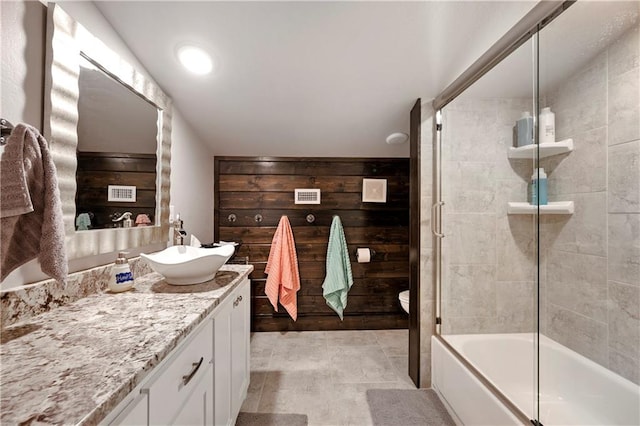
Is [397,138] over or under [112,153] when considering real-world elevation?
over

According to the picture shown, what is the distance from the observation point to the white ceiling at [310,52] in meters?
1.22

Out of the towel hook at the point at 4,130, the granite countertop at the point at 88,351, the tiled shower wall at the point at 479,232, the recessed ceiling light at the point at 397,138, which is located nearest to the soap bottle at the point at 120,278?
the granite countertop at the point at 88,351

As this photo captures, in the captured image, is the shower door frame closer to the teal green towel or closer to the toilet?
the toilet

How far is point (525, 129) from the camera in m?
1.54

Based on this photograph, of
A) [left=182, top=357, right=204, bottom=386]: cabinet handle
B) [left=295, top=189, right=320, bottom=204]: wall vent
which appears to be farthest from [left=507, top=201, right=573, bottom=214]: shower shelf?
[left=182, top=357, right=204, bottom=386]: cabinet handle

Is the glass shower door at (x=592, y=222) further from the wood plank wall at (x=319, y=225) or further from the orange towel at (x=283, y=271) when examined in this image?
the orange towel at (x=283, y=271)

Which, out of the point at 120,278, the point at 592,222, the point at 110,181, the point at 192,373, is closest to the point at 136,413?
the point at 192,373

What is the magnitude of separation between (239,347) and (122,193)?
1007 mm

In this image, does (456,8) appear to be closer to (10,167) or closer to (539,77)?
(539,77)

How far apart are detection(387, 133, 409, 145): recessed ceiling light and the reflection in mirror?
1.74 metres

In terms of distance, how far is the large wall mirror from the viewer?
0.94m

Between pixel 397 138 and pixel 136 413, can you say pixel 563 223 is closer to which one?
pixel 397 138

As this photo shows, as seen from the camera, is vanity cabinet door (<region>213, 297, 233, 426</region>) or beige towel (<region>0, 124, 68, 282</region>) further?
vanity cabinet door (<region>213, 297, 233, 426</region>)

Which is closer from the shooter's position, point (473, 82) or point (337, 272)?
point (473, 82)
